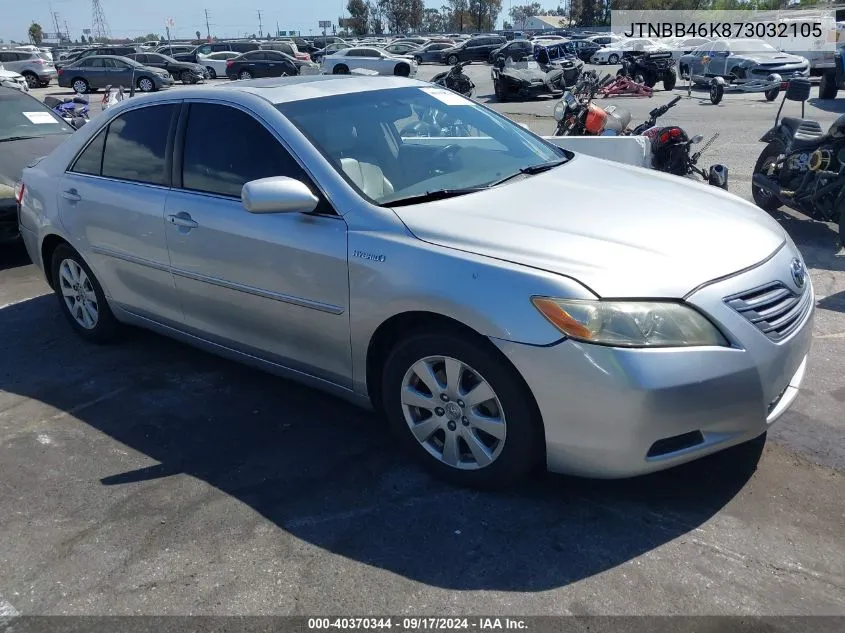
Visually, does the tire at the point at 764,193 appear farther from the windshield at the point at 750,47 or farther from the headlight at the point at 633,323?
the windshield at the point at 750,47

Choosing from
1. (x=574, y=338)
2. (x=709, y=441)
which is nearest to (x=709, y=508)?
(x=709, y=441)

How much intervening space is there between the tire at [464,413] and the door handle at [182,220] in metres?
1.40

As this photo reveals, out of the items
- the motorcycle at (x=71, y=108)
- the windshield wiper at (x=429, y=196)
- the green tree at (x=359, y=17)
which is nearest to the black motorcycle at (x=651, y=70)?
the motorcycle at (x=71, y=108)

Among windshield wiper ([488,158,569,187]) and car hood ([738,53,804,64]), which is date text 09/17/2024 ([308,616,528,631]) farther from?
car hood ([738,53,804,64])

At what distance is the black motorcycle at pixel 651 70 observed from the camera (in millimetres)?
24375

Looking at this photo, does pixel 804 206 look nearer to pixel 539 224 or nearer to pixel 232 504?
pixel 539 224

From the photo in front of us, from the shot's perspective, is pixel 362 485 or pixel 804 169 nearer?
pixel 362 485

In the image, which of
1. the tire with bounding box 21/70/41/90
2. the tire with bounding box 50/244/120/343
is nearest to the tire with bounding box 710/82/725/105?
the tire with bounding box 50/244/120/343

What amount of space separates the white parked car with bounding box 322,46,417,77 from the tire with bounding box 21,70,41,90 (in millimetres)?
13498

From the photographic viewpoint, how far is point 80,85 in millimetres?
31734

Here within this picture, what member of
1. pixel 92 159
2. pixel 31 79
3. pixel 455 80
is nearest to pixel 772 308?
pixel 92 159

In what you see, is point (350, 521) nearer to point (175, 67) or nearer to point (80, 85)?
point (80, 85)

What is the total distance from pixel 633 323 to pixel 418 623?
127cm

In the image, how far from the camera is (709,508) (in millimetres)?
3080
